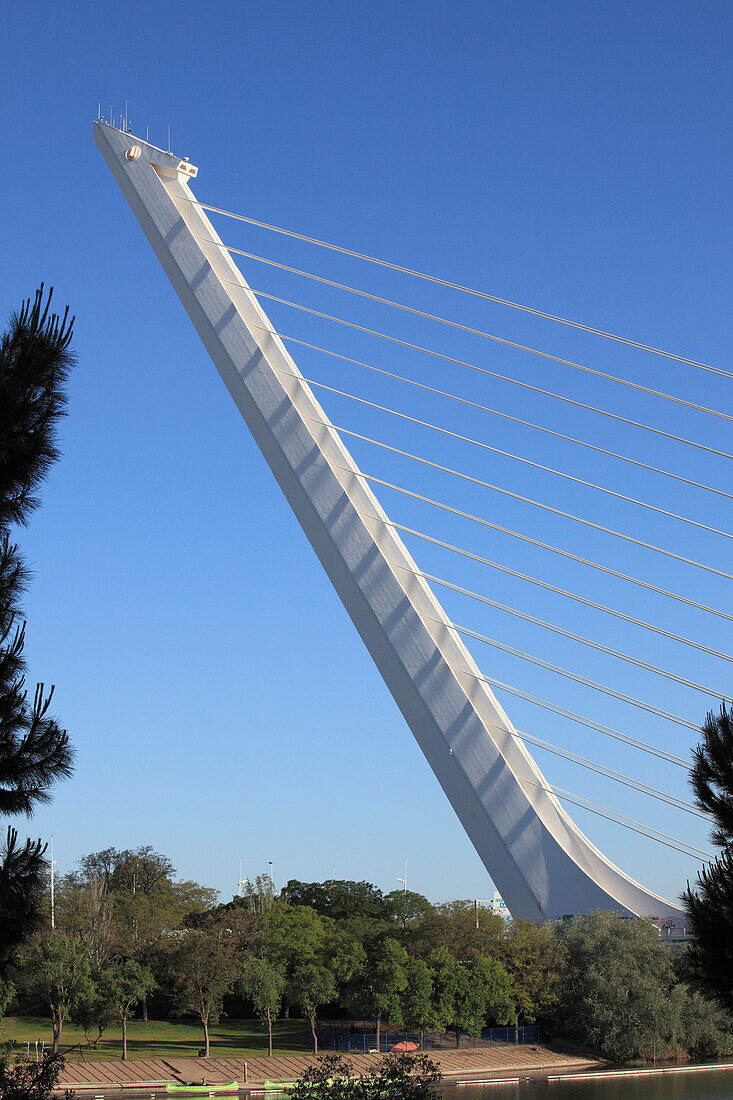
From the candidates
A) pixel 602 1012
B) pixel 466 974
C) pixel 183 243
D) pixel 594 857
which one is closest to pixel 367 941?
pixel 466 974

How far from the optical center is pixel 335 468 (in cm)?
1409

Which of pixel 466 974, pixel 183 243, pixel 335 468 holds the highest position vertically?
pixel 183 243

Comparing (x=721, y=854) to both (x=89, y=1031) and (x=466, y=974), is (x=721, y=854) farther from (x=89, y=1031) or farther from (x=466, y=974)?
(x=89, y=1031)

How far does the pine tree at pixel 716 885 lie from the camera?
22.7 ft

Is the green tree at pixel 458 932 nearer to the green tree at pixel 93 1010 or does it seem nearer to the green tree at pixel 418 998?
the green tree at pixel 418 998

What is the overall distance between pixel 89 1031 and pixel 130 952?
18.7ft

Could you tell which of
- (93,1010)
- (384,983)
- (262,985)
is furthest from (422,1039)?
(93,1010)

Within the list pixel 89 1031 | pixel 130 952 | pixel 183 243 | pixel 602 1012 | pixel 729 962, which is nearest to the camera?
pixel 729 962

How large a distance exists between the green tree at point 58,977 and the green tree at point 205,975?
2899 mm

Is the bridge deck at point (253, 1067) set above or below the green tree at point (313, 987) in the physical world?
below

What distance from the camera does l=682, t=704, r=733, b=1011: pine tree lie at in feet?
22.7

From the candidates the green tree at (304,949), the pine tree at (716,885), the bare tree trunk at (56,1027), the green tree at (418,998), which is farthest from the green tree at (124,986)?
the pine tree at (716,885)

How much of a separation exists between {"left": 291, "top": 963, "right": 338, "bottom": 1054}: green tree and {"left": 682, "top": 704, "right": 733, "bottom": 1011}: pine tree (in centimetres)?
2112

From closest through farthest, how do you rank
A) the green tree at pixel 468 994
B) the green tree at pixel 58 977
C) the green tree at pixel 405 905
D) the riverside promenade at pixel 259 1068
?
the riverside promenade at pixel 259 1068 → the green tree at pixel 58 977 → the green tree at pixel 468 994 → the green tree at pixel 405 905
